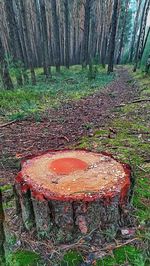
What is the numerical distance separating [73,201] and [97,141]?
2.69 metres

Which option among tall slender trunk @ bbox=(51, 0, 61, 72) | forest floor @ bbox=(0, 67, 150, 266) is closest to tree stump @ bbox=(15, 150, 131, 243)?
forest floor @ bbox=(0, 67, 150, 266)

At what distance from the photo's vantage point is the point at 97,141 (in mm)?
4906

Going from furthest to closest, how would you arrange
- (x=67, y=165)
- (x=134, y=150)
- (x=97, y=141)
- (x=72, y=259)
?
1. (x=97, y=141)
2. (x=134, y=150)
3. (x=67, y=165)
4. (x=72, y=259)

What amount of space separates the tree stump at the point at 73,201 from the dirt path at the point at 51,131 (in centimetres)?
123

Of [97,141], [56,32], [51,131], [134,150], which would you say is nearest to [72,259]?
[134,150]

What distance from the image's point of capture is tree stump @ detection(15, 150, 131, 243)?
2.32 metres

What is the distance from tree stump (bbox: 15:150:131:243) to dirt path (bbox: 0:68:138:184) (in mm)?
1229

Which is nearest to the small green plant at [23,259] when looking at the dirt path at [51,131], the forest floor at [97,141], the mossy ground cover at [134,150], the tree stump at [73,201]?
the forest floor at [97,141]

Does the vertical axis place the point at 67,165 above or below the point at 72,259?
above

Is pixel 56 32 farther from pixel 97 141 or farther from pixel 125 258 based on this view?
pixel 125 258

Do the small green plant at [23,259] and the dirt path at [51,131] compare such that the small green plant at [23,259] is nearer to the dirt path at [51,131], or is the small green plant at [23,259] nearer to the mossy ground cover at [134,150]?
the mossy ground cover at [134,150]

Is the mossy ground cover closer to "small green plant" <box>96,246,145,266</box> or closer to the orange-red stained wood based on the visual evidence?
"small green plant" <box>96,246,145,266</box>

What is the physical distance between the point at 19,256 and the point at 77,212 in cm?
63

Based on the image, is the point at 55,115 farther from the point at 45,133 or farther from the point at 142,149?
the point at 142,149
